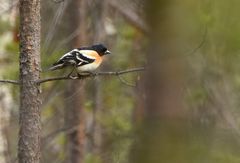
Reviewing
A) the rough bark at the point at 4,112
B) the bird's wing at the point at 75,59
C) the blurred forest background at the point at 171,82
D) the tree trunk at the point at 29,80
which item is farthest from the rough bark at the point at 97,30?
the tree trunk at the point at 29,80

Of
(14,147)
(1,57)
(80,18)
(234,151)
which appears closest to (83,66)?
(234,151)

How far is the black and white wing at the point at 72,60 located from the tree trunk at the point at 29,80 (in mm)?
737

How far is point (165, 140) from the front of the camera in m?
3.70

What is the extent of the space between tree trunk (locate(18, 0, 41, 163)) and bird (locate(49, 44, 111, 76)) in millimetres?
722

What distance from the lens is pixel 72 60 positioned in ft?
25.8

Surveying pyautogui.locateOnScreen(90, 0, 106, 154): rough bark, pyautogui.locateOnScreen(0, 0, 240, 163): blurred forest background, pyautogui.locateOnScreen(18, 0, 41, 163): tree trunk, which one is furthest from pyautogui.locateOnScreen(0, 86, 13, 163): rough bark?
pyautogui.locateOnScreen(18, 0, 41, 163): tree trunk

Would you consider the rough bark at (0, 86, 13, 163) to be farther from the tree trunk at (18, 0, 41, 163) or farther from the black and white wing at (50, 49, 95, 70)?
the tree trunk at (18, 0, 41, 163)

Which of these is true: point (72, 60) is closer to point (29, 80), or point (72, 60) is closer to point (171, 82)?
point (29, 80)

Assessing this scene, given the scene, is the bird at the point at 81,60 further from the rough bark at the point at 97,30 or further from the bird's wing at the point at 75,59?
the rough bark at the point at 97,30

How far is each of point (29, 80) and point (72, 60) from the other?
3.35ft

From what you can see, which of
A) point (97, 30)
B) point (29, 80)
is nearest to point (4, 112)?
point (97, 30)

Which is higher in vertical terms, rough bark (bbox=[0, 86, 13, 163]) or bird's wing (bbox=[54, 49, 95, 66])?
bird's wing (bbox=[54, 49, 95, 66])

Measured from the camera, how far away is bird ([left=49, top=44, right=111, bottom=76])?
7.80 m

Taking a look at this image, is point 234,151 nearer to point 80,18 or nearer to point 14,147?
point 80,18
